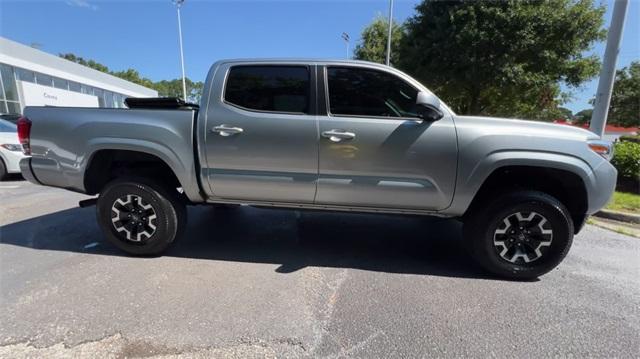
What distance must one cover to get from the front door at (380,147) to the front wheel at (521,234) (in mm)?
449

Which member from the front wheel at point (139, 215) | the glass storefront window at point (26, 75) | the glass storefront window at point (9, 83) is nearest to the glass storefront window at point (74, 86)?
the glass storefront window at point (26, 75)

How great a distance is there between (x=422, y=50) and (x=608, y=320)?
10.6 m

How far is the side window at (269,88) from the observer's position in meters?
3.14

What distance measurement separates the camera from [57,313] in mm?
2438

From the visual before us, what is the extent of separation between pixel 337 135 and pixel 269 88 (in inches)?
34.0

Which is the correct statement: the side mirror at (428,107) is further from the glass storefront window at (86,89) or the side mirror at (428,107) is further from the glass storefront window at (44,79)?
the glass storefront window at (86,89)

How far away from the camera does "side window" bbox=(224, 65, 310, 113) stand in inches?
124

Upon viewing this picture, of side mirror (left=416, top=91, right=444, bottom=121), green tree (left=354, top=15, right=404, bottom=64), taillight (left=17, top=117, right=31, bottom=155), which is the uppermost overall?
green tree (left=354, top=15, right=404, bottom=64)

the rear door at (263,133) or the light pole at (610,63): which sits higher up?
the light pole at (610,63)

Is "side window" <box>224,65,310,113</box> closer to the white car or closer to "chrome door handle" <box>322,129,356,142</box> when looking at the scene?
"chrome door handle" <box>322,129,356,142</box>

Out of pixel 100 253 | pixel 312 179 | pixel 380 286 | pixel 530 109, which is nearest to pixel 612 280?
pixel 380 286

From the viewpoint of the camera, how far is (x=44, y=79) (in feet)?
74.2

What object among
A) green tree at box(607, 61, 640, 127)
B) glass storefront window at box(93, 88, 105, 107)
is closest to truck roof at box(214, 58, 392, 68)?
glass storefront window at box(93, 88, 105, 107)

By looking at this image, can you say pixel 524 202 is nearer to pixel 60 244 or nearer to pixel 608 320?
pixel 608 320
